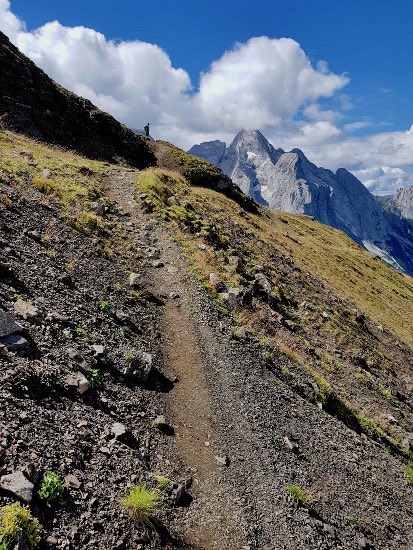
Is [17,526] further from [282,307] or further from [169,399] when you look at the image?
[282,307]

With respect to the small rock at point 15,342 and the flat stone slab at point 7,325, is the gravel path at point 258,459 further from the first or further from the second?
the flat stone slab at point 7,325

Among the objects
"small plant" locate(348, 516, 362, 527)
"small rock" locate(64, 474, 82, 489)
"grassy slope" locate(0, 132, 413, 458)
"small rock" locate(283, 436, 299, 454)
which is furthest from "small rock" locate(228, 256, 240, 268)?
"small rock" locate(64, 474, 82, 489)

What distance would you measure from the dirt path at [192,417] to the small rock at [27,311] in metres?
6.66

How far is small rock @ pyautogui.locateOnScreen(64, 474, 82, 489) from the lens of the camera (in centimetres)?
1115

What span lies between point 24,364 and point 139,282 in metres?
12.6

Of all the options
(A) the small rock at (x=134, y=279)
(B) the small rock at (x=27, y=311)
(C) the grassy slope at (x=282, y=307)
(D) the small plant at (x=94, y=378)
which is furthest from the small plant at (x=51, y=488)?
(A) the small rock at (x=134, y=279)

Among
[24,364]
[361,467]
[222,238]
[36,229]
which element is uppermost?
[222,238]

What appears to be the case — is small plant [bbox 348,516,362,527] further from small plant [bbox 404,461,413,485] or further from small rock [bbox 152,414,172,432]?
small rock [bbox 152,414,172,432]

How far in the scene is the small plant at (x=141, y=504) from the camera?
37.9 feet

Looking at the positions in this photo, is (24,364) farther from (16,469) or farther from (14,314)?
(16,469)

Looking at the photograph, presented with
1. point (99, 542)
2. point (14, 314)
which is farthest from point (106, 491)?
point (14, 314)

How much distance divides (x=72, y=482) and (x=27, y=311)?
25.3ft

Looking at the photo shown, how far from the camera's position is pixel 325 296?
46.8 metres

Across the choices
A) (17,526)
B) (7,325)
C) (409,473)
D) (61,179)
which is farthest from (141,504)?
(61,179)
